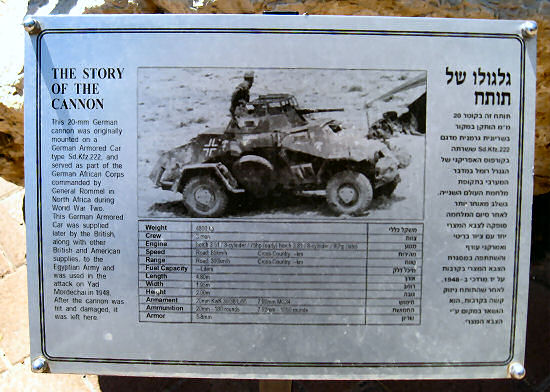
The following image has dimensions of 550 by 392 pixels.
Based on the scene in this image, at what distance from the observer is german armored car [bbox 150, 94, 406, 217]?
1016mm

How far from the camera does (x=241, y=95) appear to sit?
102 cm

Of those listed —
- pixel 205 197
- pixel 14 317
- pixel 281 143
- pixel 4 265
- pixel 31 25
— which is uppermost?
pixel 31 25

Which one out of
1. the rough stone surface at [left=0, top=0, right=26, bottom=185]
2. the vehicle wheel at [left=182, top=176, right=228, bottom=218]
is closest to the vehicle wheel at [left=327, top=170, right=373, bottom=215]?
the vehicle wheel at [left=182, top=176, right=228, bottom=218]

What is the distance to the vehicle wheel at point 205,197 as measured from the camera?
3.36ft

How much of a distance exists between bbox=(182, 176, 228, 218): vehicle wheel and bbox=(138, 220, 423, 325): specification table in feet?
0.10

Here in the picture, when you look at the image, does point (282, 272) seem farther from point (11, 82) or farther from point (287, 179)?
point (11, 82)

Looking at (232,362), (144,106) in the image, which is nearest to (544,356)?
(232,362)

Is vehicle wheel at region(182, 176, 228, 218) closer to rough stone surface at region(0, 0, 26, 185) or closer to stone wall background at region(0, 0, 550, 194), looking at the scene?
stone wall background at region(0, 0, 550, 194)

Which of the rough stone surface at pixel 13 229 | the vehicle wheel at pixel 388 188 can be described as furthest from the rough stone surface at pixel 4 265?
the vehicle wheel at pixel 388 188

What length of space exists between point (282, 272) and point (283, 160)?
267 millimetres

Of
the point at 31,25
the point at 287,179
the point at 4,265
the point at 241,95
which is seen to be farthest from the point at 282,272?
the point at 4,265

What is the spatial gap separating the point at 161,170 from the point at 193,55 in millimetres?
282

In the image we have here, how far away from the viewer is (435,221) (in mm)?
1021

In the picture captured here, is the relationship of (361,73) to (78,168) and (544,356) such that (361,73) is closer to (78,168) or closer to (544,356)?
(78,168)
